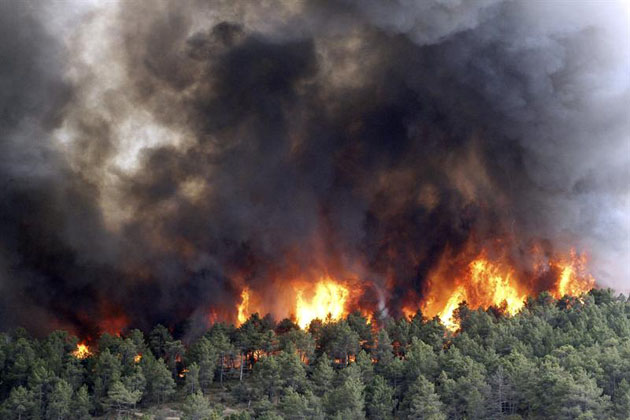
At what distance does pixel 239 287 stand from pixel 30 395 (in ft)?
106

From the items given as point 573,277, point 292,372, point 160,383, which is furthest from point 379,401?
point 573,277

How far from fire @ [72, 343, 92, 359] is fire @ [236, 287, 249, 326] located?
590 inches

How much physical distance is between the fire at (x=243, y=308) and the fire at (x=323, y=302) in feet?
16.5

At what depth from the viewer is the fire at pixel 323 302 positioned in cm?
7481

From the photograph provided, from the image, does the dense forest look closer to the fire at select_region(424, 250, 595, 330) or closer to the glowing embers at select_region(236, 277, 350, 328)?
the fire at select_region(424, 250, 595, 330)

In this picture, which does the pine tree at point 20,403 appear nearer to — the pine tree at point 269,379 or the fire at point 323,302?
the pine tree at point 269,379

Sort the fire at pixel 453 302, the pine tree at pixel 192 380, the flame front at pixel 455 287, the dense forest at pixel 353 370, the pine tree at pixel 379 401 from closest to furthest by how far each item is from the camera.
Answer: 1. the dense forest at pixel 353 370
2. the pine tree at pixel 379 401
3. the pine tree at pixel 192 380
4. the fire at pixel 453 302
5. the flame front at pixel 455 287

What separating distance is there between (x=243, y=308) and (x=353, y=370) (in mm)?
29709

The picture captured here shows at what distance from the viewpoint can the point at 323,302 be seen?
76.5 metres

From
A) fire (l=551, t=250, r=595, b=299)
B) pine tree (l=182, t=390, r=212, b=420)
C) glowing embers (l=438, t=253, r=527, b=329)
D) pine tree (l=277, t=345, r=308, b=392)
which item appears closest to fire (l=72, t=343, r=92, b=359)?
pine tree (l=182, t=390, r=212, b=420)

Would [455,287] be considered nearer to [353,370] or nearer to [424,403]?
[353,370]

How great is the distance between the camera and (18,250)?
248ft

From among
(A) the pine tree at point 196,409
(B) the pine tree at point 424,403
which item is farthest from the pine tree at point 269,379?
(B) the pine tree at point 424,403

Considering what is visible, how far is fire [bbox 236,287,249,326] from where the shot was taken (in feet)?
246
